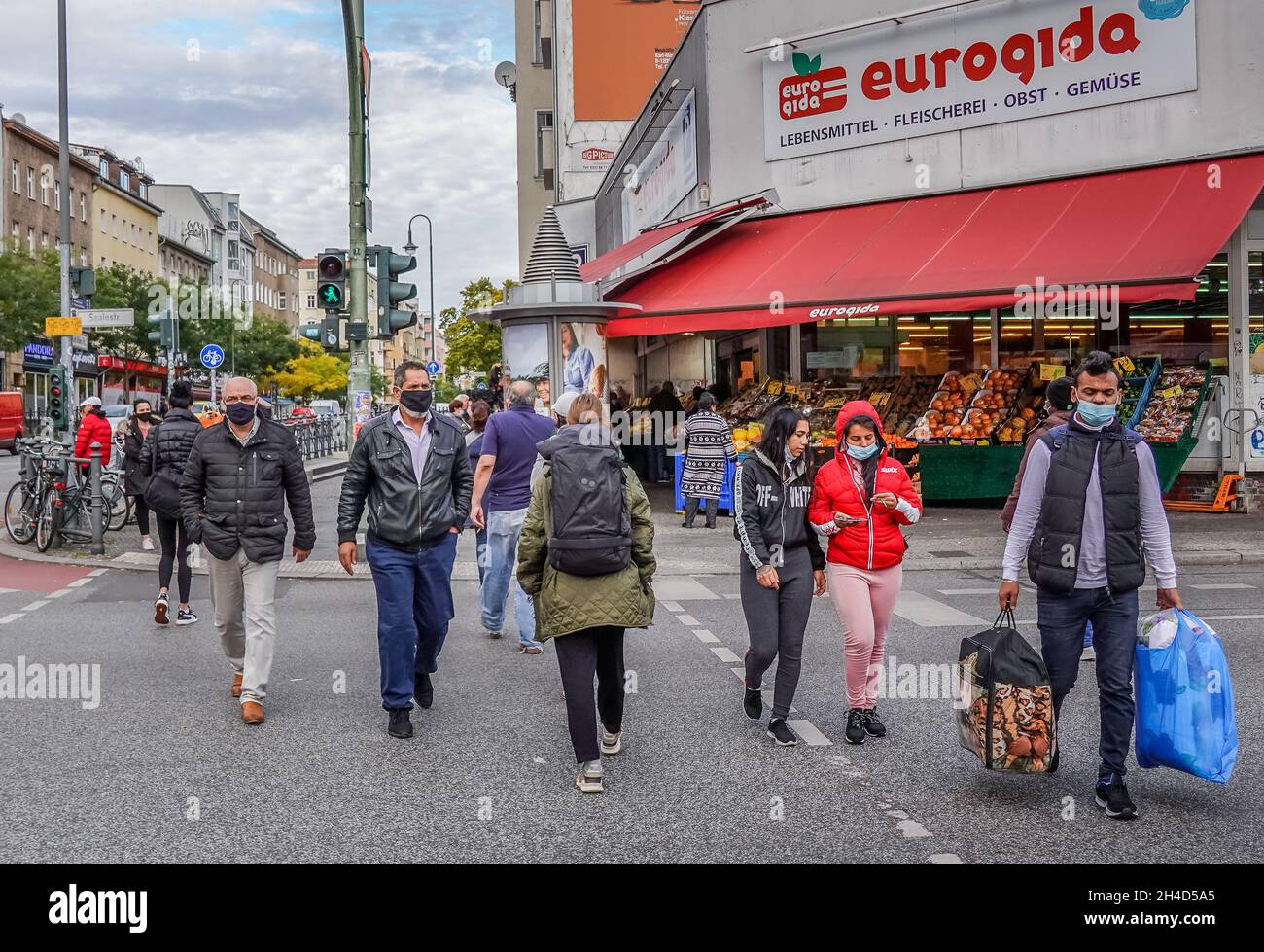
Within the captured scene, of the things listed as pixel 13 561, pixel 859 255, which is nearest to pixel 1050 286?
pixel 859 255

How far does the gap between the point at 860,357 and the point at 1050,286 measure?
5793mm

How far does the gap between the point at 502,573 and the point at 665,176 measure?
613 inches

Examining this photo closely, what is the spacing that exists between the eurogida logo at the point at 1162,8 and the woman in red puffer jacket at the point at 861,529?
12236mm

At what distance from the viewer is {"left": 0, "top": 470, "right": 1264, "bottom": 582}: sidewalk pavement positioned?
13.2 meters

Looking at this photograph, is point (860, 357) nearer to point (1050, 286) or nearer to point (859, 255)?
point (859, 255)

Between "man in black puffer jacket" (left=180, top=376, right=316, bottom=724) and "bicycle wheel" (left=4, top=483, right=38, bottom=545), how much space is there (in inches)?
369

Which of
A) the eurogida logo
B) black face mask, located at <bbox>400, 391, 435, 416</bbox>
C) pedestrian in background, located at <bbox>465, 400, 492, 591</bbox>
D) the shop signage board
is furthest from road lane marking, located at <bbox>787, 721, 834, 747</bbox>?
the shop signage board

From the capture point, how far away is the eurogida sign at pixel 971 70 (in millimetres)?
16141

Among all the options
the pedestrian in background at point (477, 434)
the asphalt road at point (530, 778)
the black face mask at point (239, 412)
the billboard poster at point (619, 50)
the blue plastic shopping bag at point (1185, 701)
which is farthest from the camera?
the billboard poster at point (619, 50)

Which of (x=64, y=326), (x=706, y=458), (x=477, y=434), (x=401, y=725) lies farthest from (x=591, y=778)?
(x=64, y=326)

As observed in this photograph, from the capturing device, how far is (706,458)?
53.4 ft

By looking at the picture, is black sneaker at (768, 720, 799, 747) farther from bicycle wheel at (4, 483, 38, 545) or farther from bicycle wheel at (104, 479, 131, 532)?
bicycle wheel at (4, 483, 38, 545)

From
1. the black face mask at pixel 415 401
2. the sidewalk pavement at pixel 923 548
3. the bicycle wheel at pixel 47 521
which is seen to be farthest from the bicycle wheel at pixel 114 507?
the black face mask at pixel 415 401

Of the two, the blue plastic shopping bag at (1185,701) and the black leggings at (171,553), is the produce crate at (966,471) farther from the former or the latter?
the blue plastic shopping bag at (1185,701)
